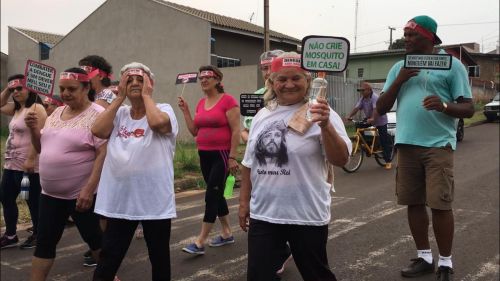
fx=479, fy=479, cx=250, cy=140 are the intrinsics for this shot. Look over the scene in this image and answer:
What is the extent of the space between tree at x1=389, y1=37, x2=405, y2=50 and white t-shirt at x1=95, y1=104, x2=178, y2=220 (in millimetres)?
1674

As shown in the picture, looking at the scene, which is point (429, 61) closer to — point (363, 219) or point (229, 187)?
point (229, 187)

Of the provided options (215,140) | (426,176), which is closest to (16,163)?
(215,140)

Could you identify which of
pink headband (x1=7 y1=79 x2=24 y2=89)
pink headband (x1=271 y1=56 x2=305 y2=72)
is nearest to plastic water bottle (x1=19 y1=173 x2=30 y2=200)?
pink headband (x1=7 y1=79 x2=24 y2=89)

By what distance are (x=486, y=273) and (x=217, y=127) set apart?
2758 mm

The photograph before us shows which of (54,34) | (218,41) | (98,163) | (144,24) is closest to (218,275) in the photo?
(98,163)

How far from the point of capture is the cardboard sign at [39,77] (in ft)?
14.4

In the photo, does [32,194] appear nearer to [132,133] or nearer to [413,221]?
[132,133]

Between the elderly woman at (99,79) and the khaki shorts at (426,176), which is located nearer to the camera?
the khaki shorts at (426,176)

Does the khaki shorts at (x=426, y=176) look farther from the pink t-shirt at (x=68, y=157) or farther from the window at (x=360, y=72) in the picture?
the pink t-shirt at (x=68, y=157)

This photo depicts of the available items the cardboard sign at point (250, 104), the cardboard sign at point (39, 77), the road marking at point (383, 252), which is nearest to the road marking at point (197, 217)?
the road marking at point (383, 252)

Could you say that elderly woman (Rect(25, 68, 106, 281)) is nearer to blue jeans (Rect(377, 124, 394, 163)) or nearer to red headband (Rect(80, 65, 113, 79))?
red headband (Rect(80, 65, 113, 79))

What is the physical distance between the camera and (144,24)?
71.4 ft

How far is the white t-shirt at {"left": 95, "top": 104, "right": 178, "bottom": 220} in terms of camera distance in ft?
10.3

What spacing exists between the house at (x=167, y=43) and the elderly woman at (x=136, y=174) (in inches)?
541
